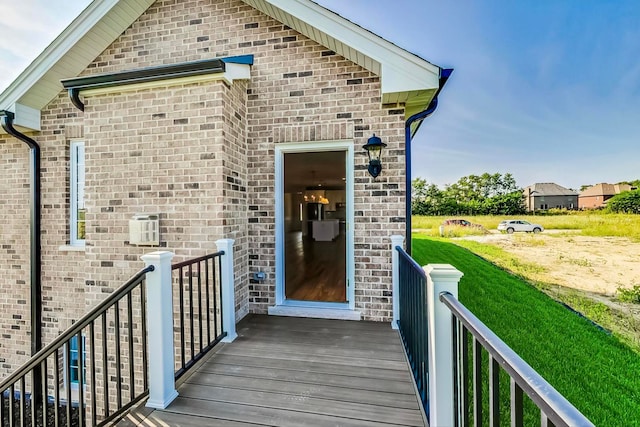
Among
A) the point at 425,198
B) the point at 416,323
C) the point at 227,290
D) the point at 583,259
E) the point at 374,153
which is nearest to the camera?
the point at 416,323

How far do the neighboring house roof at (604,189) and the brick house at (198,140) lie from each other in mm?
8145

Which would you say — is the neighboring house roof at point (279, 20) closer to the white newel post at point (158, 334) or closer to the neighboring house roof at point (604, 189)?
the white newel post at point (158, 334)

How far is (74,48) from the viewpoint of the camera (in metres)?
4.04

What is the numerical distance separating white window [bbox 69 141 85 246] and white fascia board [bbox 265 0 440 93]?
14.2 feet

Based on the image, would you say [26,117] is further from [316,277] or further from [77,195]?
[316,277]

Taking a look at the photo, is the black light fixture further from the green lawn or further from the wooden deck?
the green lawn

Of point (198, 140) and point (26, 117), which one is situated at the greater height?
point (26, 117)

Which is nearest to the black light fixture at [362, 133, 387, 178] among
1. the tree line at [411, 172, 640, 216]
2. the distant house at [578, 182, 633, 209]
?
the tree line at [411, 172, 640, 216]

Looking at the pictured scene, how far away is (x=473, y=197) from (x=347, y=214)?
1352 centimetres

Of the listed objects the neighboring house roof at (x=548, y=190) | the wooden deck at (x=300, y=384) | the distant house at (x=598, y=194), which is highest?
the neighboring house roof at (x=548, y=190)

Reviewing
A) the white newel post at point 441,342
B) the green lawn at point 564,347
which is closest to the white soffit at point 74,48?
the white newel post at point 441,342

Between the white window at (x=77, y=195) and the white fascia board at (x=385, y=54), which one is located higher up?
the white fascia board at (x=385, y=54)

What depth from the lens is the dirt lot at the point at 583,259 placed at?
681 cm

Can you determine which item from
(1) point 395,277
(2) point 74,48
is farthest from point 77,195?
(1) point 395,277
